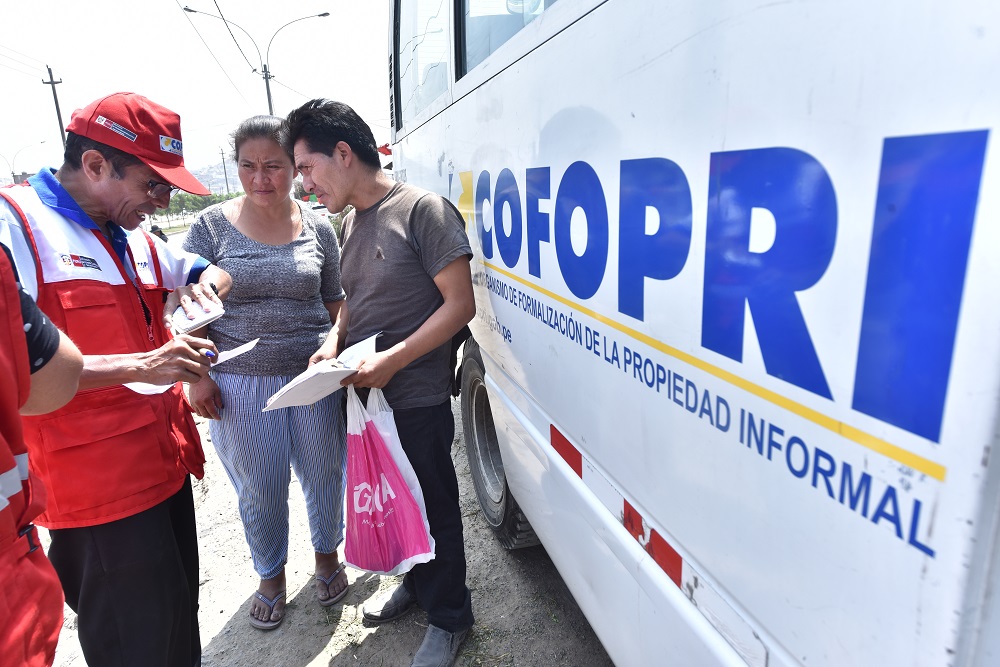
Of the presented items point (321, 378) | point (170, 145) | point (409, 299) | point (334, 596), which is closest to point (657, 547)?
point (321, 378)

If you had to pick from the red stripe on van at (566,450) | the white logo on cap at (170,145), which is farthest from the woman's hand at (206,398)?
the red stripe on van at (566,450)

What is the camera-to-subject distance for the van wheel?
8.79ft

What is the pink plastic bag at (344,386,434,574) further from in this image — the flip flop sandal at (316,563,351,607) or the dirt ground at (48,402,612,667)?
the flip flop sandal at (316,563,351,607)

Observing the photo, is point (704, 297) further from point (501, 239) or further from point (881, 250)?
point (501, 239)

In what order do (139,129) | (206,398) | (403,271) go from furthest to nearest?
(206,398) < (403,271) < (139,129)

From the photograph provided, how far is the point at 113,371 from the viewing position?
58.6 inches

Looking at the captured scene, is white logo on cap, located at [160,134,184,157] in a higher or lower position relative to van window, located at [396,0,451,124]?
lower

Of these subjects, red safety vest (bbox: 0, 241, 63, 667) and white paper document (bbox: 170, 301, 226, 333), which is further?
white paper document (bbox: 170, 301, 226, 333)

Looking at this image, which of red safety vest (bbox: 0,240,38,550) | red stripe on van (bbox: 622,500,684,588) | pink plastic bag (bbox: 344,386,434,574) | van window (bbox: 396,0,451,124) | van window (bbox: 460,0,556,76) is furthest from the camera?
van window (bbox: 396,0,451,124)

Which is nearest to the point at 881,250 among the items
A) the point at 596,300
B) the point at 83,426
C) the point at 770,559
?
the point at 770,559

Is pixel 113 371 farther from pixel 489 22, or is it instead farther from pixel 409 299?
pixel 489 22

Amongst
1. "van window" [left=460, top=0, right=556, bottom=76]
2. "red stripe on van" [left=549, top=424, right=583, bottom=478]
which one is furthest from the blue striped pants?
"van window" [left=460, top=0, right=556, bottom=76]

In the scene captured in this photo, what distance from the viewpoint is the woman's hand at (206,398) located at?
228 centimetres

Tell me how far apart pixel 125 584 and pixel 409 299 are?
114 cm
